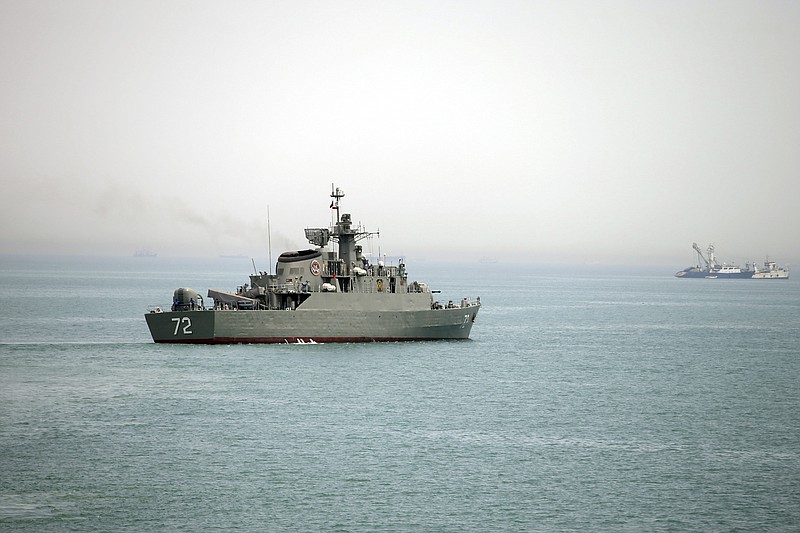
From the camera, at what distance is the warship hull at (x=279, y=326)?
54.7 m

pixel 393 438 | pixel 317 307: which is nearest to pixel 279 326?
pixel 317 307

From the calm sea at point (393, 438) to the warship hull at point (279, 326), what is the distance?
3.76 feet

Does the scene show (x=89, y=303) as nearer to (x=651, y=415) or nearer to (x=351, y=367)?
(x=351, y=367)

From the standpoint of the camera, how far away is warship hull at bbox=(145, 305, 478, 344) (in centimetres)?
5466

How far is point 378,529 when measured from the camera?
80.2ft

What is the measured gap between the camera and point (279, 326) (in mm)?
55250

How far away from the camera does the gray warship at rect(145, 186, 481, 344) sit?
54.9 metres

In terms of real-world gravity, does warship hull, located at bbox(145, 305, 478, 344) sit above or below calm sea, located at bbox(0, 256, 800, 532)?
above

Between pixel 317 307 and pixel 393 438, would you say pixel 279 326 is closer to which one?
pixel 317 307

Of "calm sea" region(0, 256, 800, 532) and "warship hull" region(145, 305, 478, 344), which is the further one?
"warship hull" region(145, 305, 478, 344)

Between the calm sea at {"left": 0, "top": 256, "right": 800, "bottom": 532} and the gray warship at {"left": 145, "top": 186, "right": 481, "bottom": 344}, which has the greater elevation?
the gray warship at {"left": 145, "top": 186, "right": 481, "bottom": 344}

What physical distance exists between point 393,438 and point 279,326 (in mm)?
22691

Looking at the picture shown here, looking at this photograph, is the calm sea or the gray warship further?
the gray warship

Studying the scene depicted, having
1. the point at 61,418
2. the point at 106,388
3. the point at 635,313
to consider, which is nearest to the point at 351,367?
the point at 106,388
